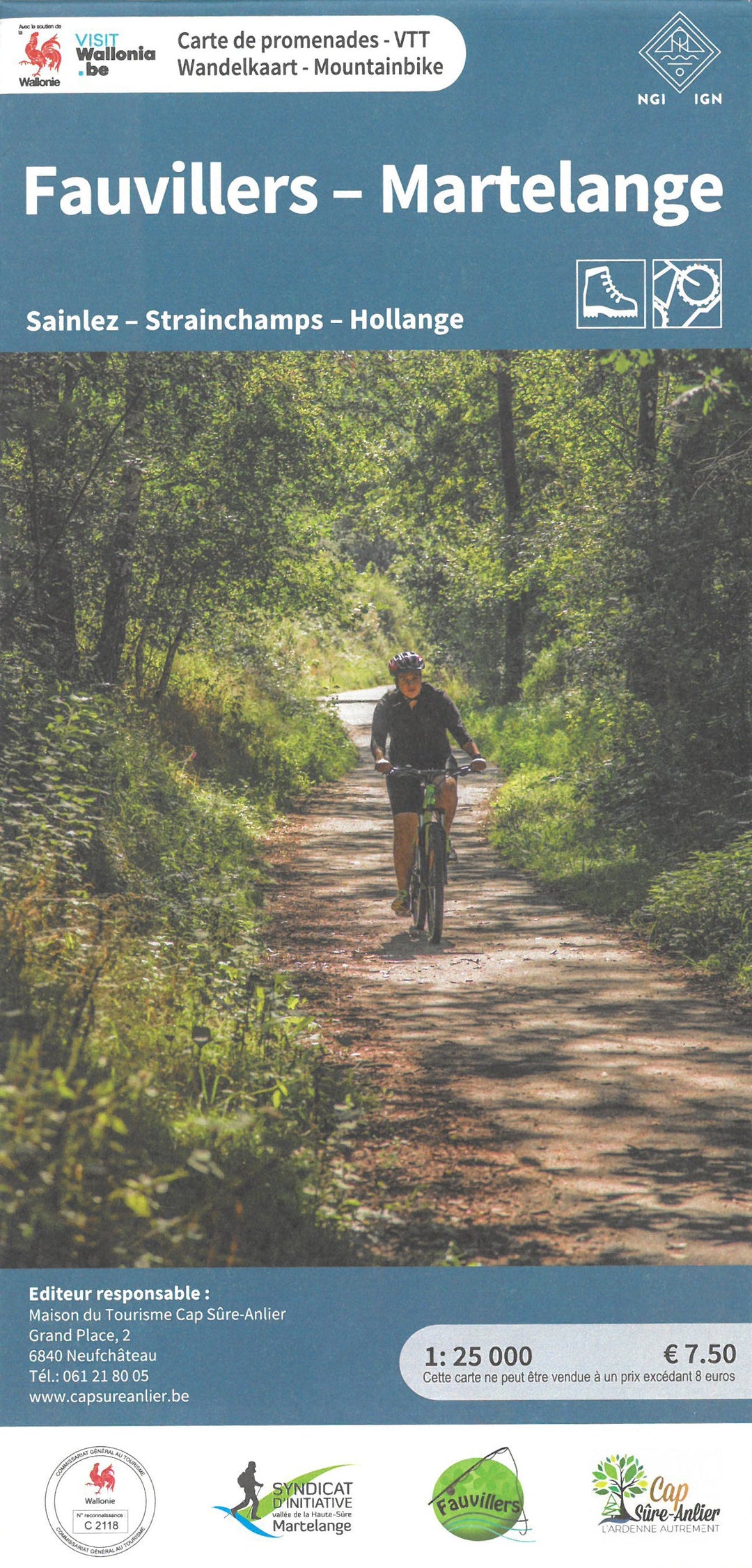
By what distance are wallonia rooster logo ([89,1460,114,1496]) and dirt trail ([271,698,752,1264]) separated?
1002mm

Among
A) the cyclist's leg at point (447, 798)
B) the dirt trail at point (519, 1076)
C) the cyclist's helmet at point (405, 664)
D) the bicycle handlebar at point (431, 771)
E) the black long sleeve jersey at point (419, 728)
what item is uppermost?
the cyclist's helmet at point (405, 664)

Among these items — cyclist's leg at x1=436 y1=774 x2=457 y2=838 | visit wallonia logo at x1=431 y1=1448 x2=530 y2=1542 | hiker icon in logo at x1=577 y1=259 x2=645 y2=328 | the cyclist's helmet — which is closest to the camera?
visit wallonia logo at x1=431 y1=1448 x2=530 y2=1542

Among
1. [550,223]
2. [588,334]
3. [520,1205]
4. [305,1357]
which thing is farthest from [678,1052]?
[550,223]

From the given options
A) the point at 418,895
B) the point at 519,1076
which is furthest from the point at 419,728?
the point at 519,1076

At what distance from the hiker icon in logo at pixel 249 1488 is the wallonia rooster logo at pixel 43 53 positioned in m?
4.44

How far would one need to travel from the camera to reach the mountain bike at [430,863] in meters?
7.88

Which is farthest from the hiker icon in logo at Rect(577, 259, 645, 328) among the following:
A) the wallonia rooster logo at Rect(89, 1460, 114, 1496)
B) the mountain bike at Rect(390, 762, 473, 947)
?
the wallonia rooster logo at Rect(89, 1460, 114, 1496)

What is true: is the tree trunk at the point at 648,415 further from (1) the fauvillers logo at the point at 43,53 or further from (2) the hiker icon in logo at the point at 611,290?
(1) the fauvillers logo at the point at 43,53

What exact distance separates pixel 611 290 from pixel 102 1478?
4.08m

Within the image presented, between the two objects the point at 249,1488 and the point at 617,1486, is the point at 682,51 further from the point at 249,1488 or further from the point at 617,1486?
the point at 249,1488

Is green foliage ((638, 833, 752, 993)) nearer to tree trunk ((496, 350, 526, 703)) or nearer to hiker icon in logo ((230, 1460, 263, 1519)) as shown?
tree trunk ((496, 350, 526, 703))

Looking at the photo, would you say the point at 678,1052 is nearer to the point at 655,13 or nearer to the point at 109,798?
the point at 109,798

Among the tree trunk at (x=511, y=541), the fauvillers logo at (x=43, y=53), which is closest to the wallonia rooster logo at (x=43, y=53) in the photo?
the fauvillers logo at (x=43, y=53)

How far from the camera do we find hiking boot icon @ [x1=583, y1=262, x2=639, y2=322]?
169 inches
